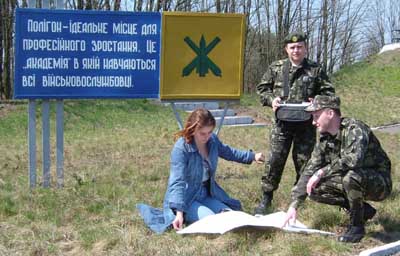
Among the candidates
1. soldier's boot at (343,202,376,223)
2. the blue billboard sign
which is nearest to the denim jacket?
soldier's boot at (343,202,376,223)

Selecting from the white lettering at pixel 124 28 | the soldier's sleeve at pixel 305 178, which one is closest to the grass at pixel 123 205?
the soldier's sleeve at pixel 305 178

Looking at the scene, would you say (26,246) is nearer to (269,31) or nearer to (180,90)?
(180,90)

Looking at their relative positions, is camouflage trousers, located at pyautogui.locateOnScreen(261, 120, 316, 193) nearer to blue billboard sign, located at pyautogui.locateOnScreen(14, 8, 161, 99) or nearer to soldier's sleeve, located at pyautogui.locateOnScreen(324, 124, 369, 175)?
soldier's sleeve, located at pyautogui.locateOnScreen(324, 124, 369, 175)

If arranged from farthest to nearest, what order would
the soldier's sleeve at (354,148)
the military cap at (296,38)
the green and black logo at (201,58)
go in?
the green and black logo at (201,58), the military cap at (296,38), the soldier's sleeve at (354,148)

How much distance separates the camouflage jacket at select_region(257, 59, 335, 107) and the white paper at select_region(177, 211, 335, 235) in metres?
1.21

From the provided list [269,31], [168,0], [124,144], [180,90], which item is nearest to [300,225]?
[180,90]

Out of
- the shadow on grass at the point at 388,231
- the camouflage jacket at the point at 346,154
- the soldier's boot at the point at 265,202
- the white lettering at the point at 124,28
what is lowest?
the shadow on grass at the point at 388,231

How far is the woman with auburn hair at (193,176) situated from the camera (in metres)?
5.12

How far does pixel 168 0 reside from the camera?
28.4 meters

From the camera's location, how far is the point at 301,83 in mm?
5844

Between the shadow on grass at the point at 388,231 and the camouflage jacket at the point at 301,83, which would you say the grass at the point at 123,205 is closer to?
the shadow on grass at the point at 388,231

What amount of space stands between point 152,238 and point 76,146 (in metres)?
6.34

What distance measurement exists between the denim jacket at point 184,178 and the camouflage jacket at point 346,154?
0.67 meters

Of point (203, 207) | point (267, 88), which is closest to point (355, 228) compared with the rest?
point (203, 207)
